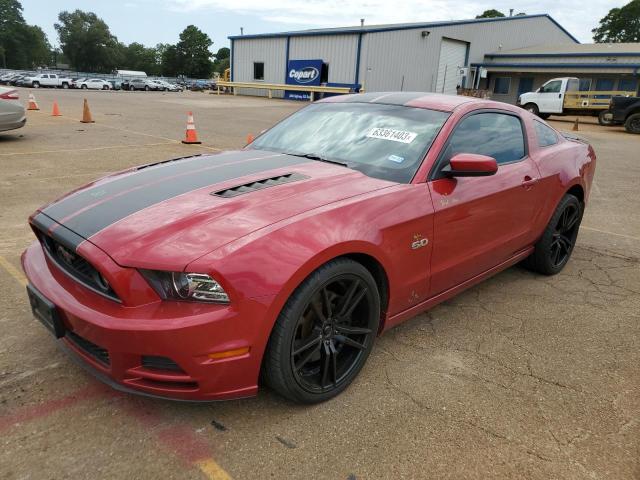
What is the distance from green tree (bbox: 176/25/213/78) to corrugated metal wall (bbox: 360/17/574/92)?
7363 cm

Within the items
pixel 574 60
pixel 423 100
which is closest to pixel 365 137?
pixel 423 100

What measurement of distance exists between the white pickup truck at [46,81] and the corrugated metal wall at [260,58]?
1657cm

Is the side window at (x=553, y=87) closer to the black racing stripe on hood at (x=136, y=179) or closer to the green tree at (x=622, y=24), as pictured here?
the black racing stripe on hood at (x=136, y=179)

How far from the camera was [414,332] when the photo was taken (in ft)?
10.7

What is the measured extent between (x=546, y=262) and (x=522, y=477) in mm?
2539

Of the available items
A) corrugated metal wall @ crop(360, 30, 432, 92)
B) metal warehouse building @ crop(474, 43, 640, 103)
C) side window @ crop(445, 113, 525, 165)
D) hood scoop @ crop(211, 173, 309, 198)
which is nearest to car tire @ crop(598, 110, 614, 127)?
metal warehouse building @ crop(474, 43, 640, 103)

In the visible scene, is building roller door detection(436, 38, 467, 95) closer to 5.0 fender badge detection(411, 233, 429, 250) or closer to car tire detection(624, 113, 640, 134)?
car tire detection(624, 113, 640, 134)

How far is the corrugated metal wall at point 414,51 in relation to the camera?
3022cm

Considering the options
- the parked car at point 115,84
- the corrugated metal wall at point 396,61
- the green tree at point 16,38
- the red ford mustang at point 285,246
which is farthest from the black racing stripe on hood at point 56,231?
the green tree at point 16,38

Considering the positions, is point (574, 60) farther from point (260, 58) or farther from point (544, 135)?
point (544, 135)

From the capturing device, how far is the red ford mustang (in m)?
2.03

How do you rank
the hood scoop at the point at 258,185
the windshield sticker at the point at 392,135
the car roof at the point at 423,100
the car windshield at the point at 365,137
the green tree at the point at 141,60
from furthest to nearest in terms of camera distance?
the green tree at the point at 141,60, the car roof at the point at 423,100, the windshield sticker at the point at 392,135, the car windshield at the point at 365,137, the hood scoop at the point at 258,185

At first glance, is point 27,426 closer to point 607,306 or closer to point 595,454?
point 595,454

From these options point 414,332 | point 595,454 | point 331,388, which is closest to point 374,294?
point 331,388
